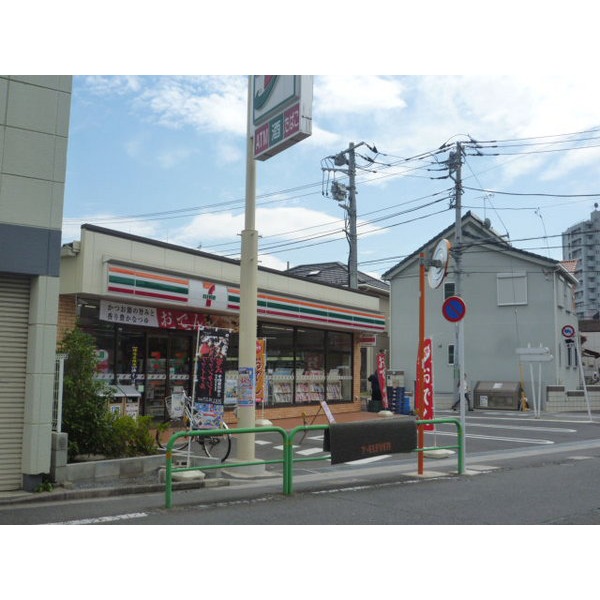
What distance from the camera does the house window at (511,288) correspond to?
105 feet

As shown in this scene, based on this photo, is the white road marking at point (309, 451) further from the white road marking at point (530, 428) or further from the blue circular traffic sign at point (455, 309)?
the white road marking at point (530, 428)

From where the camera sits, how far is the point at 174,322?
15.7 metres

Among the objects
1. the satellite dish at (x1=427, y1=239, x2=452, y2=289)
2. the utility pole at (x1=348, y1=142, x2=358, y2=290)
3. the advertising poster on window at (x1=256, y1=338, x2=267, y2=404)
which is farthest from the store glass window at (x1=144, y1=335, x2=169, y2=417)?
the utility pole at (x1=348, y1=142, x2=358, y2=290)

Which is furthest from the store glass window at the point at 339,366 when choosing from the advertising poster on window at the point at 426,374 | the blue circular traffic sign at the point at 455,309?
the blue circular traffic sign at the point at 455,309

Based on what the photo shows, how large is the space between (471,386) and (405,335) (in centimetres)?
484

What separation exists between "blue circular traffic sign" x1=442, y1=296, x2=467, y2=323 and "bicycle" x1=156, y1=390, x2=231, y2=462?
4280 millimetres

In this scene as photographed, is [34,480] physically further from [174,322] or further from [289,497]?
[174,322]

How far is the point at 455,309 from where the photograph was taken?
10.9 m

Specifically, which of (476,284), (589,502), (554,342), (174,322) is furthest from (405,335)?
(589,502)

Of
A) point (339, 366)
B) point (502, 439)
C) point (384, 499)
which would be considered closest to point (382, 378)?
point (339, 366)

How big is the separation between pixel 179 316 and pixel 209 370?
16.5 feet

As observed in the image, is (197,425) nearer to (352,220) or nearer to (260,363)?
(260,363)

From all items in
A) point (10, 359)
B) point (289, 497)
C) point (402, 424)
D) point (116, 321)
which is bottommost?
point (289, 497)

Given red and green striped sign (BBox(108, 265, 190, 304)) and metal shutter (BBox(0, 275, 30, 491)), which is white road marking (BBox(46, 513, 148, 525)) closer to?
metal shutter (BBox(0, 275, 30, 491))
